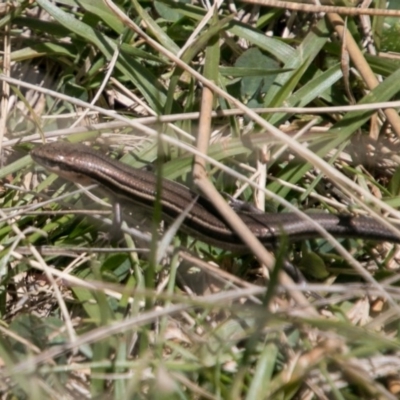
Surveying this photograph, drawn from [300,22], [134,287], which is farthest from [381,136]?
[134,287]

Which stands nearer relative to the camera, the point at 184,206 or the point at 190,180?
the point at 184,206

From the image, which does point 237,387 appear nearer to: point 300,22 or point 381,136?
point 381,136

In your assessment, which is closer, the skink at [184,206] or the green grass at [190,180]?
the green grass at [190,180]

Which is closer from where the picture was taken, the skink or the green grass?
the green grass
